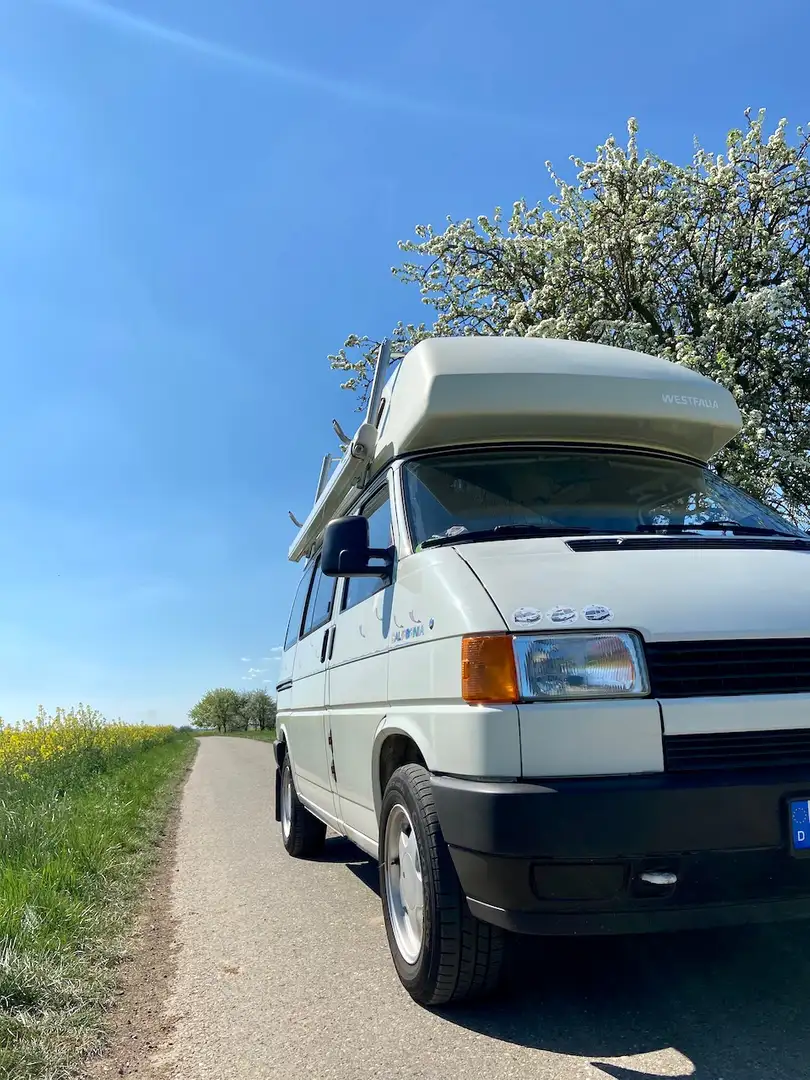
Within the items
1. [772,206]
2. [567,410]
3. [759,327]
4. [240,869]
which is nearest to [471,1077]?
[567,410]

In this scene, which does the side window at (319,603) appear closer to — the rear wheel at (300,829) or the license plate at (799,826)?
the rear wheel at (300,829)

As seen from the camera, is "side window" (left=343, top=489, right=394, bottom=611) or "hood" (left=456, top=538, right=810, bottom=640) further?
"side window" (left=343, top=489, right=394, bottom=611)

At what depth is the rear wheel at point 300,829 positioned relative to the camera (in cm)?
627

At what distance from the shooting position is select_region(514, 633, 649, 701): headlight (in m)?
2.47

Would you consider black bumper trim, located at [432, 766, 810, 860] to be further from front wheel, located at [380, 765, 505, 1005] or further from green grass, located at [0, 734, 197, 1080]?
green grass, located at [0, 734, 197, 1080]

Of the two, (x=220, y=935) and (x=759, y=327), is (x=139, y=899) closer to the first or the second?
(x=220, y=935)

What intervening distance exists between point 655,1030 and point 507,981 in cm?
64

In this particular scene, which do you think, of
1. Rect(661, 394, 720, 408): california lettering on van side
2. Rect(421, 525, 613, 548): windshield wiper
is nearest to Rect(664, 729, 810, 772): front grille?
Rect(421, 525, 613, 548): windshield wiper

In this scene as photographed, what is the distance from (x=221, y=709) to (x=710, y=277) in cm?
10224

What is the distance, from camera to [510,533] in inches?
125

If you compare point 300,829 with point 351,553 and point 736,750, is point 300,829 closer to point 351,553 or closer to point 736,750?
point 351,553

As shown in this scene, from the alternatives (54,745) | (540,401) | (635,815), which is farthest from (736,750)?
(54,745)

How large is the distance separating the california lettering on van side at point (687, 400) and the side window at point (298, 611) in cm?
332

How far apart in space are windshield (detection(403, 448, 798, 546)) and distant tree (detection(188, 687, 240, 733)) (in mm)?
107719
